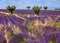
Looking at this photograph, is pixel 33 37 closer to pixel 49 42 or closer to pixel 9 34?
pixel 49 42

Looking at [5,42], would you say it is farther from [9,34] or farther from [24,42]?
[9,34]

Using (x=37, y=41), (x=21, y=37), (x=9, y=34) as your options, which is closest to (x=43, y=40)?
(x=37, y=41)

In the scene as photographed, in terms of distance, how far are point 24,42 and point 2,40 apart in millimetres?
540

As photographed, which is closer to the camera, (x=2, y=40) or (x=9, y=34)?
(x=2, y=40)

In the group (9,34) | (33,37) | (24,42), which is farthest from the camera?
(9,34)

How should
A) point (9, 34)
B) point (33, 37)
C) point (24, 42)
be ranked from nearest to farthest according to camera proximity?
1. point (24, 42)
2. point (33, 37)
3. point (9, 34)

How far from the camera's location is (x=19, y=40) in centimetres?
499

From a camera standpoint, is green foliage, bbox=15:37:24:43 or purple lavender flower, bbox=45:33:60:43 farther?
purple lavender flower, bbox=45:33:60:43

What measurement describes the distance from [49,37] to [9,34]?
1.30 metres

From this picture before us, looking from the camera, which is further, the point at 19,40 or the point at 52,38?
the point at 52,38

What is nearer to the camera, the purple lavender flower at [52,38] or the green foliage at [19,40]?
the green foliage at [19,40]

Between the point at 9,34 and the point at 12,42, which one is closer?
the point at 12,42

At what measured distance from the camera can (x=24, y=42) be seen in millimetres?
4918

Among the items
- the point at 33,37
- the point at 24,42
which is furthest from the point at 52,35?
the point at 24,42
